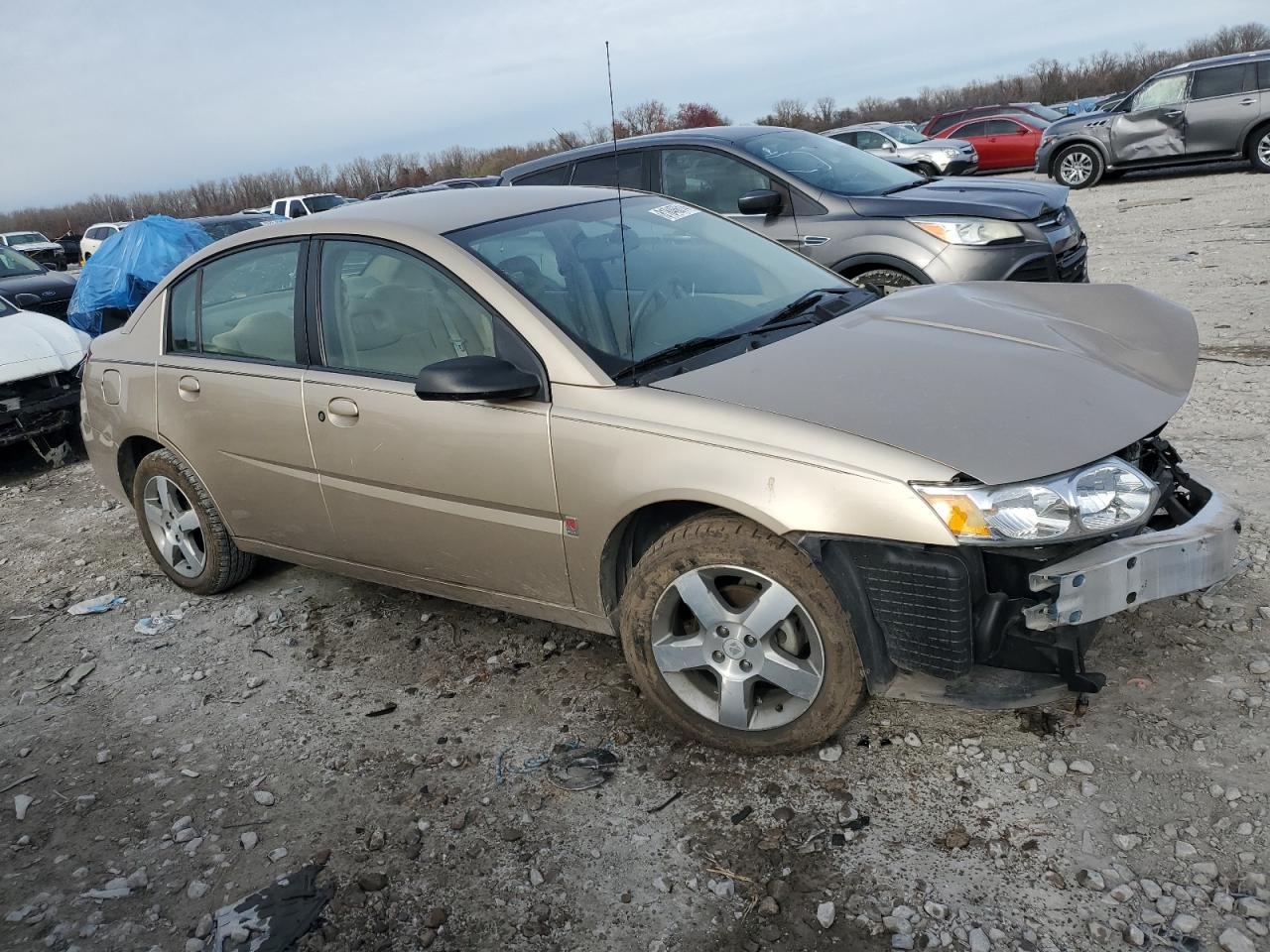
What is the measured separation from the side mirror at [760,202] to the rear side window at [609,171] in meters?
0.96

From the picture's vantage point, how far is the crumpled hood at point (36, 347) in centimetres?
743

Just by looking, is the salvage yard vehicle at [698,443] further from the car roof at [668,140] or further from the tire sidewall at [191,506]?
the car roof at [668,140]

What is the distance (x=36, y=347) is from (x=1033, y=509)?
7518 millimetres

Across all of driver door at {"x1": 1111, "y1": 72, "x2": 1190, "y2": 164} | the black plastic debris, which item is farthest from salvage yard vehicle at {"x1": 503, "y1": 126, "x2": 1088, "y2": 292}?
driver door at {"x1": 1111, "y1": 72, "x2": 1190, "y2": 164}

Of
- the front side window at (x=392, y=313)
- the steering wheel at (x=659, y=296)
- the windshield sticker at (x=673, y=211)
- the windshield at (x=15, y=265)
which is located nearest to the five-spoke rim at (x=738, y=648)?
the steering wheel at (x=659, y=296)

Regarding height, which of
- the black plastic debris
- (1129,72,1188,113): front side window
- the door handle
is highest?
(1129,72,1188,113): front side window

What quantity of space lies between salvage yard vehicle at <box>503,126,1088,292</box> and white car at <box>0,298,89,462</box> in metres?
3.93

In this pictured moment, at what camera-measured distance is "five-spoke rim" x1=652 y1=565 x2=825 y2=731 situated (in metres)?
2.89

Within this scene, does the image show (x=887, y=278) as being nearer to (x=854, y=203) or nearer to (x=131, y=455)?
(x=854, y=203)

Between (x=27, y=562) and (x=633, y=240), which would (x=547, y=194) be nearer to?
(x=633, y=240)

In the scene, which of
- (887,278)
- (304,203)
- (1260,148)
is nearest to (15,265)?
(887,278)

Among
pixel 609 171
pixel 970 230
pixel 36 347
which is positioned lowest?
pixel 36 347

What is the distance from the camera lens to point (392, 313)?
366 cm

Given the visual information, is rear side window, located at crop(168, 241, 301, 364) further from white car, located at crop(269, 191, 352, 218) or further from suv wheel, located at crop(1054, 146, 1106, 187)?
white car, located at crop(269, 191, 352, 218)
